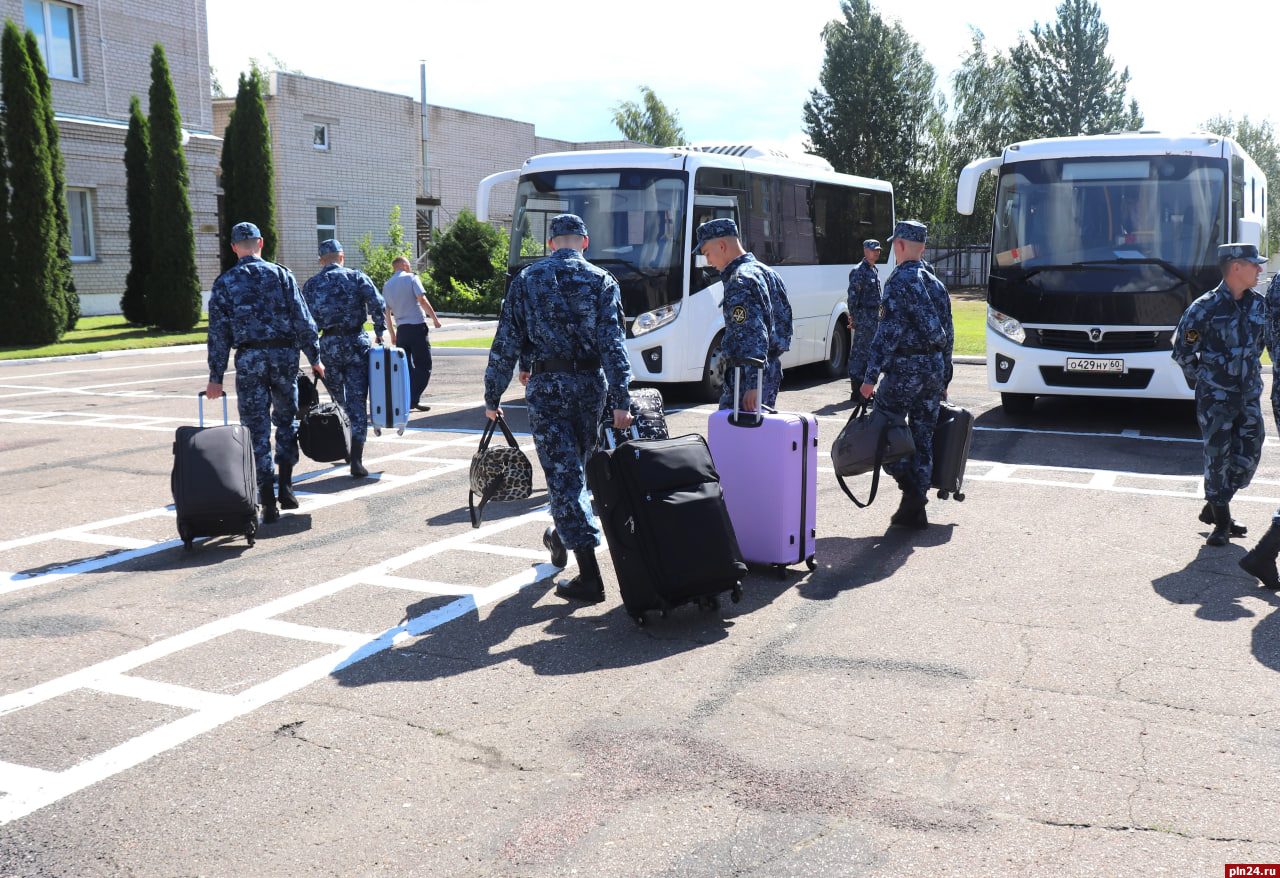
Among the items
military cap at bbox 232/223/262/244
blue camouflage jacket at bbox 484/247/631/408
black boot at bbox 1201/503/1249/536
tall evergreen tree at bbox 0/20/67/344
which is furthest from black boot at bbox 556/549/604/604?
tall evergreen tree at bbox 0/20/67/344

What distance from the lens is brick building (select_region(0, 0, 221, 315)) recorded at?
2645 cm

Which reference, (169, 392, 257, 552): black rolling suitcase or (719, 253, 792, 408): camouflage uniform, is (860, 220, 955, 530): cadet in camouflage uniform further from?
(169, 392, 257, 552): black rolling suitcase

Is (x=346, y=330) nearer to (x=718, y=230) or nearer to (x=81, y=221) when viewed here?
(x=718, y=230)

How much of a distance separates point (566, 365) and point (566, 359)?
0.03 meters

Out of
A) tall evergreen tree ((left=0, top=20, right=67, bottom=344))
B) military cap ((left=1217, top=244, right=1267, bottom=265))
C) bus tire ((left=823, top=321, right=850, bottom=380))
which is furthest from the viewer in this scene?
tall evergreen tree ((left=0, top=20, right=67, bottom=344))

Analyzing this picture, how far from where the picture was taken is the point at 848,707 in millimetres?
4422

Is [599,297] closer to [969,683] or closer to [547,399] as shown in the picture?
[547,399]

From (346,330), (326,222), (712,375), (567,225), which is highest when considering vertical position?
(326,222)

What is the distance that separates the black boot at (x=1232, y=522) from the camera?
7.18 metres

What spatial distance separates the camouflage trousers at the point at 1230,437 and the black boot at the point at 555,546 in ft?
13.0

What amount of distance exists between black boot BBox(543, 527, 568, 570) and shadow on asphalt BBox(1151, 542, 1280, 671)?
319 cm

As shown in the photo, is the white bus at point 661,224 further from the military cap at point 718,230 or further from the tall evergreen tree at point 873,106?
the tall evergreen tree at point 873,106

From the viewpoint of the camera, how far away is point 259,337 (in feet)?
25.2

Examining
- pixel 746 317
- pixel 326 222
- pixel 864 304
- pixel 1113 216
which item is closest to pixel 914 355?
pixel 746 317
